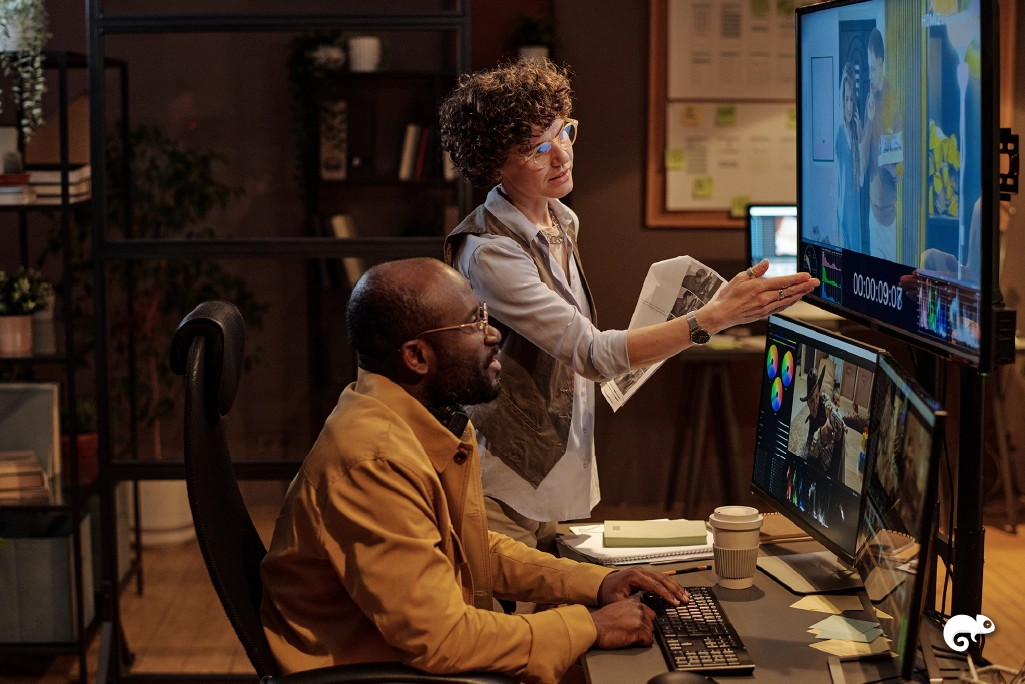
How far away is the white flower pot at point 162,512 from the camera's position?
4.53 metres

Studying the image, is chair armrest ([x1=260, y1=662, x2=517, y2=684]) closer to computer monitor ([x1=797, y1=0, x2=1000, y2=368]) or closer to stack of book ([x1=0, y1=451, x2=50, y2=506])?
computer monitor ([x1=797, y1=0, x2=1000, y2=368])

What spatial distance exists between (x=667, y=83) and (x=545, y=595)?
355 cm

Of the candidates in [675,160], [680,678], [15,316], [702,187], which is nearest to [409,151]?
[675,160]

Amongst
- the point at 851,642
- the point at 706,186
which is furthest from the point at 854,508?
the point at 706,186

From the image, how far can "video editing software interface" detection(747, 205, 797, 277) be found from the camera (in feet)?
14.8

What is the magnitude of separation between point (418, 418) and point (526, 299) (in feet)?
1.82

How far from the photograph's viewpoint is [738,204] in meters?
4.99

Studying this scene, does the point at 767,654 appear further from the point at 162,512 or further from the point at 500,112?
the point at 162,512

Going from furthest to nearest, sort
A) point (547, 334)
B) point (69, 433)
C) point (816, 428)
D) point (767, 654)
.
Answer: point (69, 433)
point (547, 334)
point (816, 428)
point (767, 654)

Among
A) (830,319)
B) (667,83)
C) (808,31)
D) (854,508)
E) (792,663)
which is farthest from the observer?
(667,83)

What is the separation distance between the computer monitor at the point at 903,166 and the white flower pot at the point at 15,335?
2.30m

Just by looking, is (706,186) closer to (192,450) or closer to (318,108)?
(318,108)

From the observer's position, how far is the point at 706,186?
4984 millimetres

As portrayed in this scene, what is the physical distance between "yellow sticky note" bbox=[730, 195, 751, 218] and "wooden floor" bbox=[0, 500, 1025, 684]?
1.73m
